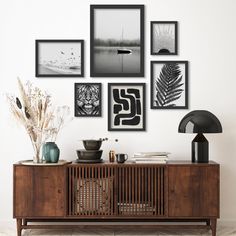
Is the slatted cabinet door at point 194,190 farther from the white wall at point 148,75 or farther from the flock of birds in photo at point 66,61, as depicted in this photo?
the flock of birds in photo at point 66,61

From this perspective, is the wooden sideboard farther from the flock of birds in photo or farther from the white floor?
the flock of birds in photo

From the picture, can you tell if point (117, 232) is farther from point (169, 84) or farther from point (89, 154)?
point (169, 84)

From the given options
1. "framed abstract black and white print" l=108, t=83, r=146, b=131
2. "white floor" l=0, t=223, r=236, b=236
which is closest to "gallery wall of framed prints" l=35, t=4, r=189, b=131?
"framed abstract black and white print" l=108, t=83, r=146, b=131

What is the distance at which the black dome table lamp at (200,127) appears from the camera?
4.40 meters

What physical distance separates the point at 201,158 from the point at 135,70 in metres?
1.06

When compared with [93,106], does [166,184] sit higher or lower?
lower

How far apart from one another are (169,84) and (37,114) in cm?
130

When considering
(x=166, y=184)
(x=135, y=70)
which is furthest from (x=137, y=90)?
(x=166, y=184)

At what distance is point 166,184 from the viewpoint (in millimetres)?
4414

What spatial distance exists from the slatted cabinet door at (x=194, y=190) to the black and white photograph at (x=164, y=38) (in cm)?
117

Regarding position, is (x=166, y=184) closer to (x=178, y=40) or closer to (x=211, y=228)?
(x=211, y=228)

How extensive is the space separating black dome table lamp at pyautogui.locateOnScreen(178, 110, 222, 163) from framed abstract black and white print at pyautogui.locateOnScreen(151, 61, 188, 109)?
0.35 metres

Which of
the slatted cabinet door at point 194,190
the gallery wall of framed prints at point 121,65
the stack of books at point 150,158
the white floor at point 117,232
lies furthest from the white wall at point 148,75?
the slatted cabinet door at point 194,190

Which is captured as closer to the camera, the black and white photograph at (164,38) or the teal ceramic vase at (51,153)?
the teal ceramic vase at (51,153)
